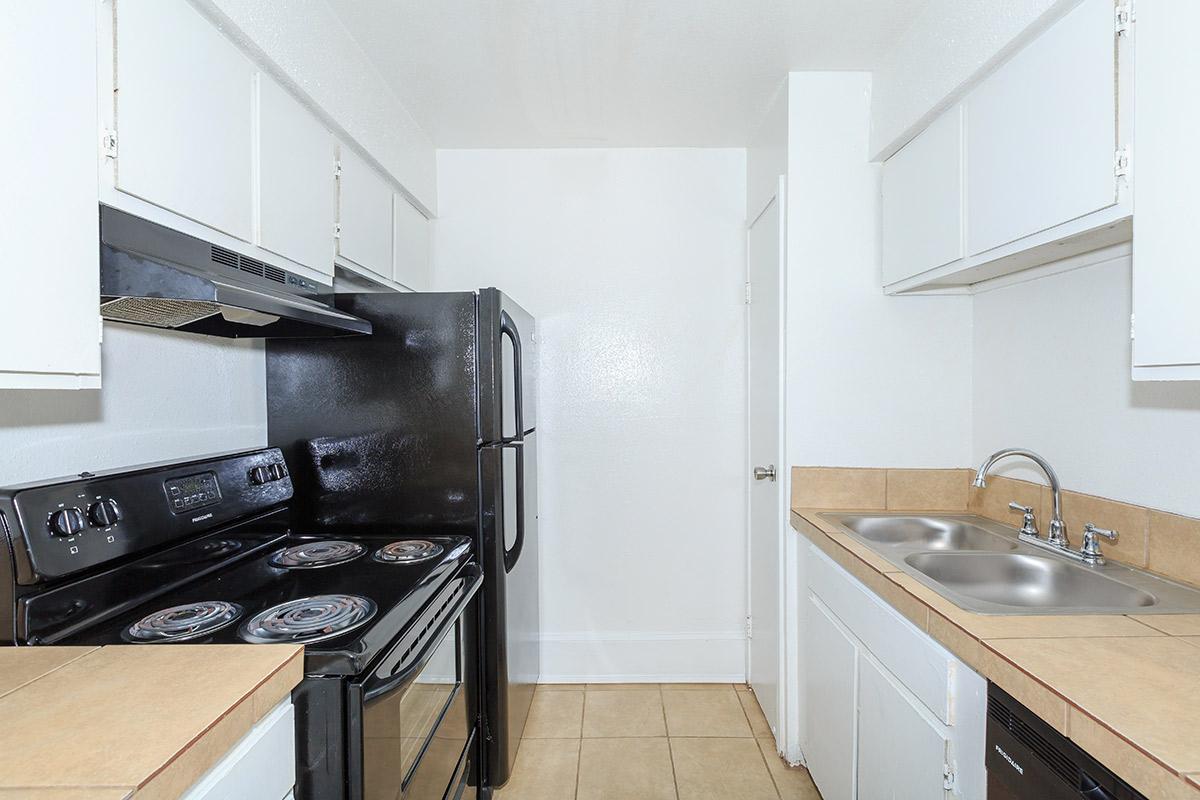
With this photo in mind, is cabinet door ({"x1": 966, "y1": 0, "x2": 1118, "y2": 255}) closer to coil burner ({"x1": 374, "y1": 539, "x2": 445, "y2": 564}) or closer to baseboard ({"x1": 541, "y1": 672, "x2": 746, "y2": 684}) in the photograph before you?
coil burner ({"x1": 374, "y1": 539, "x2": 445, "y2": 564})

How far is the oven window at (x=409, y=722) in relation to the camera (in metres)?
1.18

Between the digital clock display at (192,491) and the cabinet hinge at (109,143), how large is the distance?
2.43 ft

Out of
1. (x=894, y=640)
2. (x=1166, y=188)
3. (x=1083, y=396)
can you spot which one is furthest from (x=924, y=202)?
(x=894, y=640)

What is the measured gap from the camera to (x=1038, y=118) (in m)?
1.49

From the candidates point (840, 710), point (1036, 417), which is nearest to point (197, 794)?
point (840, 710)

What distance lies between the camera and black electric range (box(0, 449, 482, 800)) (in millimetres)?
1130

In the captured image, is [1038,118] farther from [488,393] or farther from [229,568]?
[229,568]

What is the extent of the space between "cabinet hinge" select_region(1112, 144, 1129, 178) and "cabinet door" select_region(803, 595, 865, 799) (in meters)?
1.25

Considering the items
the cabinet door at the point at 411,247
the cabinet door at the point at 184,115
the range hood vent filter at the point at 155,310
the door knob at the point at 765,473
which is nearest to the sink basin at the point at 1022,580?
the door knob at the point at 765,473

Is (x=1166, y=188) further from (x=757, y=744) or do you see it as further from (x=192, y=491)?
(x=757, y=744)

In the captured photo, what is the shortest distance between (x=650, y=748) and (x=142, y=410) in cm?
207

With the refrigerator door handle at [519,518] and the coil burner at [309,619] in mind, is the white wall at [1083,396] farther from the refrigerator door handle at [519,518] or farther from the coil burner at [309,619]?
the coil burner at [309,619]

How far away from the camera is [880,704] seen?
1.58 m

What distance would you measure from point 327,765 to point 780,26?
7.53 feet
